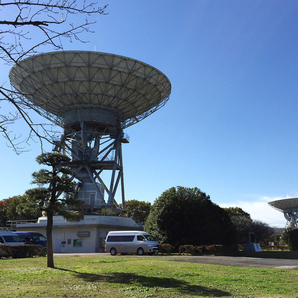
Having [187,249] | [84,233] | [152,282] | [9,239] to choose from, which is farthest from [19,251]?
[152,282]

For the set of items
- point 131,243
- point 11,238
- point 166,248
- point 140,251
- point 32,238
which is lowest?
point 140,251

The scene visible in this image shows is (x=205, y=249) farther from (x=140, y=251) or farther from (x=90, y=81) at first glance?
(x=90, y=81)

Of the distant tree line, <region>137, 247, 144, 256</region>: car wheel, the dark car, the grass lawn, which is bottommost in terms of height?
<region>137, 247, 144, 256</region>: car wheel

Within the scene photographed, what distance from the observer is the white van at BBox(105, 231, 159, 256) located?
27.8 meters

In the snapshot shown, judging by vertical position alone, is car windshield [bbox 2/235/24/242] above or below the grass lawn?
above

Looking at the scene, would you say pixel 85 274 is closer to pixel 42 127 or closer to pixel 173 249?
pixel 42 127

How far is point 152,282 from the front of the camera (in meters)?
10.9

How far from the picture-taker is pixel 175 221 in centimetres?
3362

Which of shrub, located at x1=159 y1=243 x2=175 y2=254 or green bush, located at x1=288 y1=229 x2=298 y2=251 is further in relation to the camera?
green bush, located at x1=288 y1=229 x2=298 y2=251

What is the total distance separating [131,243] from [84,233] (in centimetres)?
1431

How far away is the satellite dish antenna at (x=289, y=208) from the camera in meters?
73.6

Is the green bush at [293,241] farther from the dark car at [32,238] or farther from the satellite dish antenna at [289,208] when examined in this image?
the dark car at [32,238]

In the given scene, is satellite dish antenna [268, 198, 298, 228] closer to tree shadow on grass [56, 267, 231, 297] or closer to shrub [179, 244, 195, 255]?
shrub [179, 244, 195, 255]

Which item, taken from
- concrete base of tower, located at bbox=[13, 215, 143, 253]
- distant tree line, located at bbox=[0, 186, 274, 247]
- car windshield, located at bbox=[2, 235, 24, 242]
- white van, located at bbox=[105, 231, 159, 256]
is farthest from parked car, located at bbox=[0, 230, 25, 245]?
concrete base of tower, located at bbox=[13, 215, 143, 253]
